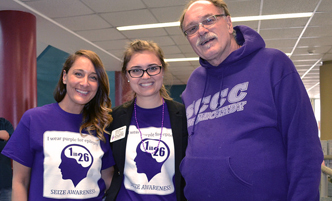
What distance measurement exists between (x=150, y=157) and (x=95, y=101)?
0.59m

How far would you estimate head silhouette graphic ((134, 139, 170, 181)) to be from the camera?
5.09 ft

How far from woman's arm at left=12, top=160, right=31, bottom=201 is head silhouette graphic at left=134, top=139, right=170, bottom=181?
625 millimetres

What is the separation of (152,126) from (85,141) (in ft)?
1.34

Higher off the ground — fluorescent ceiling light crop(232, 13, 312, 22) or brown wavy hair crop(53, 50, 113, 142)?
fluorescent ceiling light crop(232, 13, 312, 22)

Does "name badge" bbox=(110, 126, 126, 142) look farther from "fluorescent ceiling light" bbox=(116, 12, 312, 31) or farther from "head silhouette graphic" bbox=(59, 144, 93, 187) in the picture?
"fluorescent ceiling light" bbox=(116, 12, 312, 31)

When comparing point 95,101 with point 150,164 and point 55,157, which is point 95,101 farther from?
point 150,164

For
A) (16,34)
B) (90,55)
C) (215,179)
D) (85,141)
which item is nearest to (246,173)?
(215,179)

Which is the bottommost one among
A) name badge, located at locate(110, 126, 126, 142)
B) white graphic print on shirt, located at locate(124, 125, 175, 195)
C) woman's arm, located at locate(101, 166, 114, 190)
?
woman's arm, located at locate(101, 166, 114, 190)

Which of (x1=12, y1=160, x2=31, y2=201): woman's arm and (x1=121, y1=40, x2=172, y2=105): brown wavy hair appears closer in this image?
(x1=12, y1=160, x2=31, y2=201): woman's arm

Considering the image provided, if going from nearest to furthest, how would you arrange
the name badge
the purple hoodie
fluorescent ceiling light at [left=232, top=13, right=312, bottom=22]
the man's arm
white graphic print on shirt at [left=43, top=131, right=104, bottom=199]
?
the purple hoodie → white graphic print on shirt at [left=43, top=131, right=104, bottom=199] → the name badge → the man's arm → fluorescent ceiling light at [left=232, top=13, right=312, bottom=22]

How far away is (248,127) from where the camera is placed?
1.16 meters

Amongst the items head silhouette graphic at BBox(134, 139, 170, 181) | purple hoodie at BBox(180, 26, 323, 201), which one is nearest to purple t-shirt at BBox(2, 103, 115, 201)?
head silhouette graphic at BBox(134, 139, 170, 181)

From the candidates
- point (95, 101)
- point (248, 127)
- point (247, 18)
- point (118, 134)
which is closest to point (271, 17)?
point (247, 18)

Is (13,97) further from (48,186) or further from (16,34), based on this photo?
(48,186)
